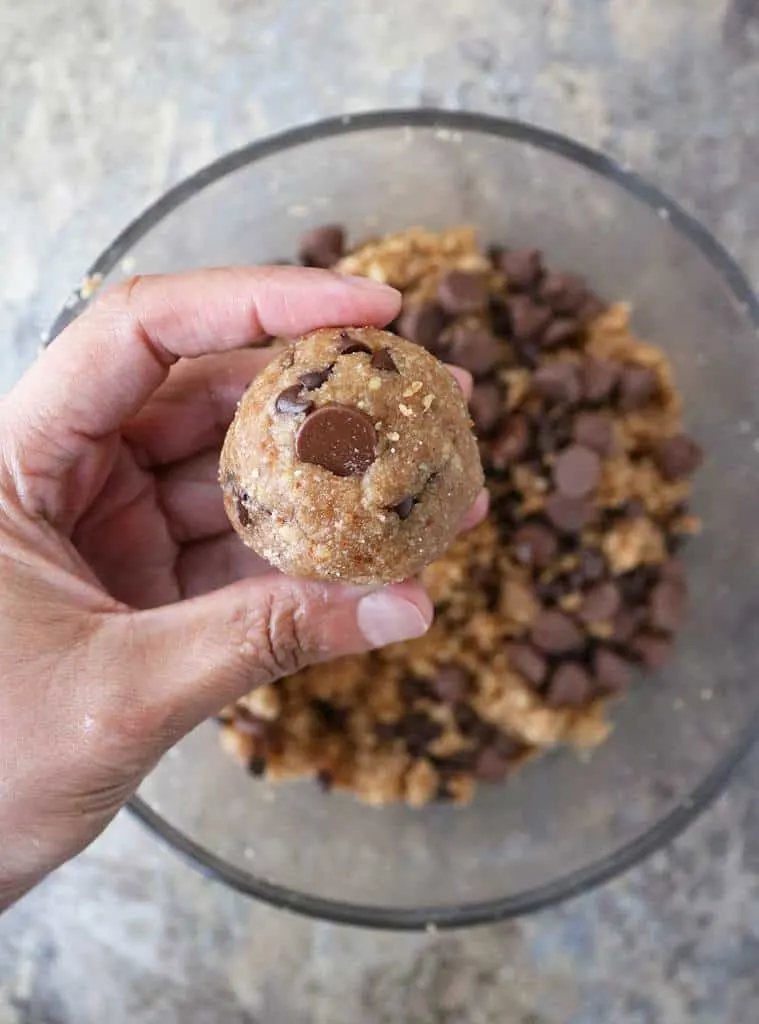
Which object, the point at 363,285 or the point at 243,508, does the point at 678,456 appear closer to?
the point at 363,285

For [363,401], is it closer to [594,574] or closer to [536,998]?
[594,574]

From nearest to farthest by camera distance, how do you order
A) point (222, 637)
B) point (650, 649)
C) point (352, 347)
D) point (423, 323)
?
point (352, 347)
point (222, 637)
point (423, 323)
point (650, 649)

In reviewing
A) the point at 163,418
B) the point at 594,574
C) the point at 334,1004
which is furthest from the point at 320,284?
the point at 334,1004

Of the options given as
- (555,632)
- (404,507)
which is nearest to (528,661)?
(555,632)

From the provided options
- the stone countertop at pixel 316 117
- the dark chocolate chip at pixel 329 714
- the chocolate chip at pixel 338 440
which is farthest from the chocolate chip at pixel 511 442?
the chocolate chip at pixel 338 440

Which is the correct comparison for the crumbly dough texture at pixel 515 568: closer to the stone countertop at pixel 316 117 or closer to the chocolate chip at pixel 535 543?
the chocolate chip at pixel 535 543

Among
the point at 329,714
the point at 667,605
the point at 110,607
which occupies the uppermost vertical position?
the point at 110,607
